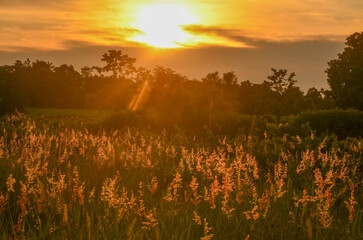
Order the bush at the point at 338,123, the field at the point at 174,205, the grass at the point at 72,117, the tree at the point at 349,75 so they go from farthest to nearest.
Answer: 1. the tree at the point at 349,75
2. the grass at the point at 72,117
3. the bush at the point at 338,123
4. the field at the point at 174,205

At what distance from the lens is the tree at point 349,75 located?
3866 centimetres

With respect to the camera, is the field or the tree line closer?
the field

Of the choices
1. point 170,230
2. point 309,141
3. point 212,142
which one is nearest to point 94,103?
point 212,142

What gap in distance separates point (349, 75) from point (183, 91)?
25967 mm

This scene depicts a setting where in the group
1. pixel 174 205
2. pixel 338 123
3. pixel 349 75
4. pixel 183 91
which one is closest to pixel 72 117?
pixel 183 91

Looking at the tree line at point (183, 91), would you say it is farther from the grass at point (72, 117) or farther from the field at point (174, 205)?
the field at point (174, 205)

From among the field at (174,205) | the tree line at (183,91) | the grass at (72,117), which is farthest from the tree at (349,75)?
the field at (174,205)

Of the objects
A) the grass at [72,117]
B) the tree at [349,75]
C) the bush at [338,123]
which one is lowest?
the grass at [72,117]

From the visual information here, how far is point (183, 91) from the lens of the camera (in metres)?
20.8

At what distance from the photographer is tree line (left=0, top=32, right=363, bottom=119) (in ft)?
68.7

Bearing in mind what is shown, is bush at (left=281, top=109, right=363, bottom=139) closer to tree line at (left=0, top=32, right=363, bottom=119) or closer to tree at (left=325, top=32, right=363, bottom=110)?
tree line at (left=0, top=32, right=363, bottom=119)

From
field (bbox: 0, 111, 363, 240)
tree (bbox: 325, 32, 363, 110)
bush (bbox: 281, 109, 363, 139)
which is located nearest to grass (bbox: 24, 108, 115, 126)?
bush (bbox: 281, 109, 363, 139)

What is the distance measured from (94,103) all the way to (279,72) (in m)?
21.8

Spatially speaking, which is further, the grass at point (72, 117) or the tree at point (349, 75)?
the tree at point (349, 75)
